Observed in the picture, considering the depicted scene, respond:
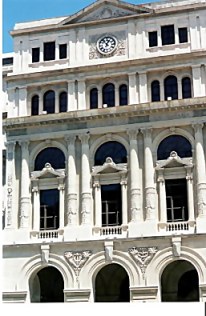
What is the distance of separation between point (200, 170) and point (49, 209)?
9.52 m

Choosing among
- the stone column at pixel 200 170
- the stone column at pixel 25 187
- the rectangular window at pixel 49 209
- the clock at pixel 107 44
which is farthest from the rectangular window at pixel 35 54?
the stone column at pixel 200 170

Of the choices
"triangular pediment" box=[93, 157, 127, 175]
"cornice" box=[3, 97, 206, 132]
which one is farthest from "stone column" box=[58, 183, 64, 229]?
"cornice" box=[3, 97, 206, 132]

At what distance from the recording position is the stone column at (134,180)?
35.7 metres

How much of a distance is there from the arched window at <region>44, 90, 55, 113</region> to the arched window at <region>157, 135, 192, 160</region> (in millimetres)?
7622

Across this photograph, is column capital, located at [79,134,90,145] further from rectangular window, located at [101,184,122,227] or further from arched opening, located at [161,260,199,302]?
arched opening, located at [161,260,199,302]

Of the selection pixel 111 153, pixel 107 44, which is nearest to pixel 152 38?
pixel 107 44

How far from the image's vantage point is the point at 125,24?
39.3m

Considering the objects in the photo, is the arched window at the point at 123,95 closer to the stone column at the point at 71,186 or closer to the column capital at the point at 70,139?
the column capital at the point at 70,139

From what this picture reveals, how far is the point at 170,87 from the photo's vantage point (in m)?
37.9

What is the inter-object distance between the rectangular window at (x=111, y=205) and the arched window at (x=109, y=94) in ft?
17.8

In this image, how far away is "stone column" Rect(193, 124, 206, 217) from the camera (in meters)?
34.8

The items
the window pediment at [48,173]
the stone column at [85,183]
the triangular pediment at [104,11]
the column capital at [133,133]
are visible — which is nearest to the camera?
the stone column at [85,183]

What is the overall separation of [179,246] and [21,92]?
14491 mm

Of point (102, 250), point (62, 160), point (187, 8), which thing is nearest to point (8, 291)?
point (102, 250)
